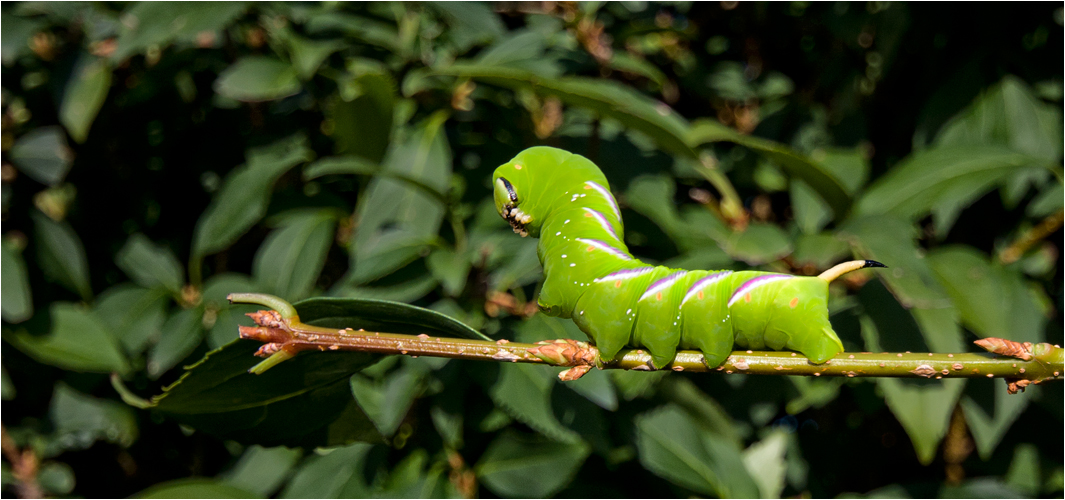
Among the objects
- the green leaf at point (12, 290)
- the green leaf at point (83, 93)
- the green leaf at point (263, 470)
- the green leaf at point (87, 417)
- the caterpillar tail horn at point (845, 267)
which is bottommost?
the green leaf at point (87, 417)

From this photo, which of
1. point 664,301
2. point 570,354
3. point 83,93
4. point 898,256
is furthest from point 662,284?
point 83,93

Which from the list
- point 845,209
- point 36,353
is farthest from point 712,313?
point 36,353

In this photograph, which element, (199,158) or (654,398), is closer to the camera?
(654,398)

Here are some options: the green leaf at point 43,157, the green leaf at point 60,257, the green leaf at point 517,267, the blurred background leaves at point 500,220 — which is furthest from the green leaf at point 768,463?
the green leaf at point 43,157

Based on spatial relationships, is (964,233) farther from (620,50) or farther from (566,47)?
(566,47)

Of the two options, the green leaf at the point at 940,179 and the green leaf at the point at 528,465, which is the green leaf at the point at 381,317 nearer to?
the green leaf at the point at 528,465

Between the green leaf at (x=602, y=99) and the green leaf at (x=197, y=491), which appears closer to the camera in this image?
the green leaf at (x=602, y=99)
